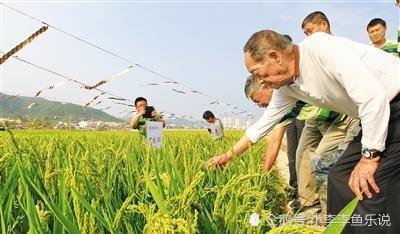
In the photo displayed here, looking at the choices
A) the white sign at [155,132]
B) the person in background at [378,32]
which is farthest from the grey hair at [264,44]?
the person in background at [378,32]

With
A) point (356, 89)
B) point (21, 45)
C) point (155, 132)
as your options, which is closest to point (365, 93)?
point (356, 89)

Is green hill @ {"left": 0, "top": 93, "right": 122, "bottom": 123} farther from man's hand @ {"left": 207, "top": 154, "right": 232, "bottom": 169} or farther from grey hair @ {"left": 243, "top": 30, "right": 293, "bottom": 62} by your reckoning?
grey hair @ {"left": 243, "top": 30, "right": 293, "bottom": 62}

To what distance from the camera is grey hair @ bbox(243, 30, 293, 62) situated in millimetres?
1817

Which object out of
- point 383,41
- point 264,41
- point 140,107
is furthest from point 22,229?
point 140,107

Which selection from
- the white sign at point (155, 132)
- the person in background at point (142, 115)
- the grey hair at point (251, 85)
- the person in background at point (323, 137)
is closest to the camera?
the grey hair at point (251, 85)

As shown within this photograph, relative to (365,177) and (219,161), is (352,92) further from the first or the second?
(219,161)

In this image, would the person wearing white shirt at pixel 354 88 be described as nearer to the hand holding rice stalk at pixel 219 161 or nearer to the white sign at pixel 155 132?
the hand holding rice stalk at pixel 219 161

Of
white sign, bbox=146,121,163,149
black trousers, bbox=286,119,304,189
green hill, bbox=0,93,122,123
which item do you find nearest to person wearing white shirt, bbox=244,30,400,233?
green hill, bbox=0,93,122,123

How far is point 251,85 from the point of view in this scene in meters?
2.82

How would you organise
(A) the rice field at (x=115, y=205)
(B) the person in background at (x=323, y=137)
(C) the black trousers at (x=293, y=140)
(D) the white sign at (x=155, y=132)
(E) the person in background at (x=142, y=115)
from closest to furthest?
(A) the rice field at (x=115, y=205)
(B) the person in background at (x=323, y=137)
(D) the white sign at (x=155, y=132)
(C) the black trousers at (x=293, y=140)
(E) the person in background at (x=142, y=115)

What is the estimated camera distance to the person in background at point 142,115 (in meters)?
5.70

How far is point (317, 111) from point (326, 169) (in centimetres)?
54

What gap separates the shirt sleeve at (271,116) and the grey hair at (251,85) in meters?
0.28

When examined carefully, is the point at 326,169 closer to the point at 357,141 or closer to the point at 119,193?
the point at 357,141
